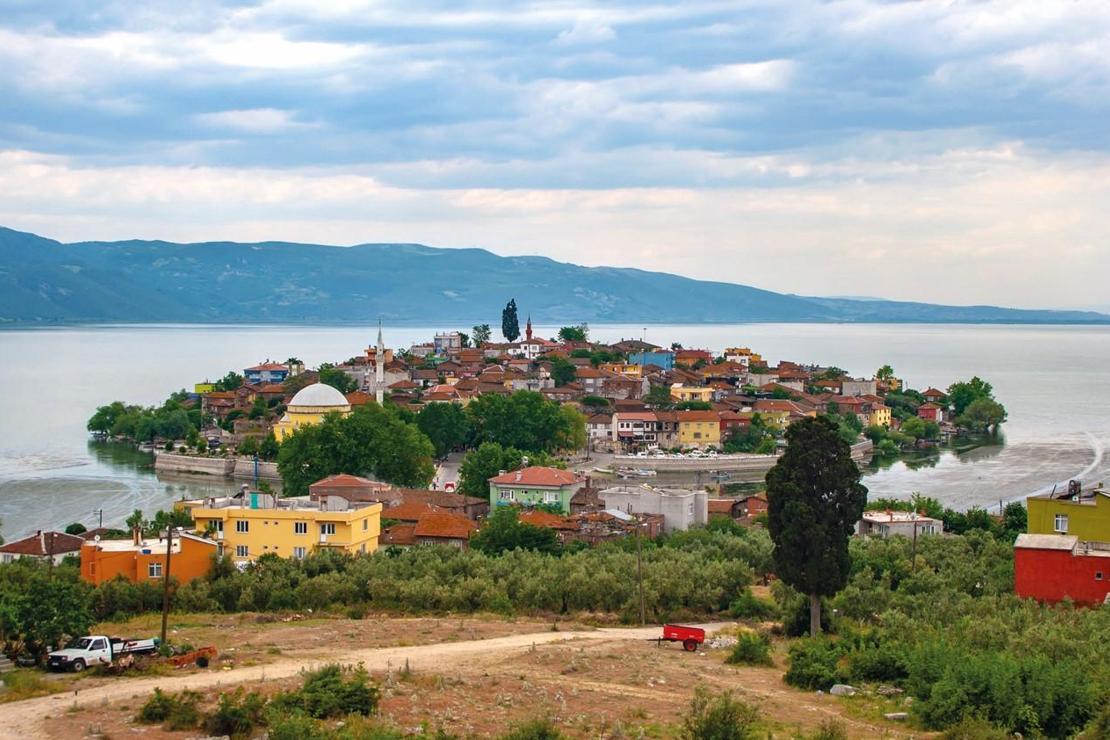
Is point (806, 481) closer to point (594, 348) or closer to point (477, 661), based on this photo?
point (477, 661)

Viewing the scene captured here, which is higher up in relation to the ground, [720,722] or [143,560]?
[720,722]

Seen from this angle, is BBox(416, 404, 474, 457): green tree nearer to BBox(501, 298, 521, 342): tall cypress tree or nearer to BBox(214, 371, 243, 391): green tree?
BBox(214, 371, 243, 391): green tree

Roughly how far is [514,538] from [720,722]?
14793 mm

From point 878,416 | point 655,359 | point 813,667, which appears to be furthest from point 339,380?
point 813,667

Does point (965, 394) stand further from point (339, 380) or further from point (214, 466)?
point (214, 466)

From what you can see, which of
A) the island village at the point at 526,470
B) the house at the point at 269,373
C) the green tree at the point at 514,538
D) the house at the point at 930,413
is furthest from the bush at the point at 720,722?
the house at the point at 269,373

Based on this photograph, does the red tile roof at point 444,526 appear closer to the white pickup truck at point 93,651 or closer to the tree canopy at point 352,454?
the tree canopy at point 352,454

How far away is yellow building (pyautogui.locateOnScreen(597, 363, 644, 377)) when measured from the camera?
238 feet

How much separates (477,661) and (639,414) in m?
44.8

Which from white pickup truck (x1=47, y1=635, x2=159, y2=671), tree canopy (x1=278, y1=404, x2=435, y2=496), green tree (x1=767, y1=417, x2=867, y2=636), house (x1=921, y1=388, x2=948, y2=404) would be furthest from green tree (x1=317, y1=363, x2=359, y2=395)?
white pickup truck (x1=47, y1=635, x2=159, y2=671)

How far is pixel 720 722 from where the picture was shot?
12008 millimetres

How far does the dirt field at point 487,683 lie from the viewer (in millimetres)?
12840

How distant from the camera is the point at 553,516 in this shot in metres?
30.2

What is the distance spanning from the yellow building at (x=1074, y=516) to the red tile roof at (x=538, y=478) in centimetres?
1591
